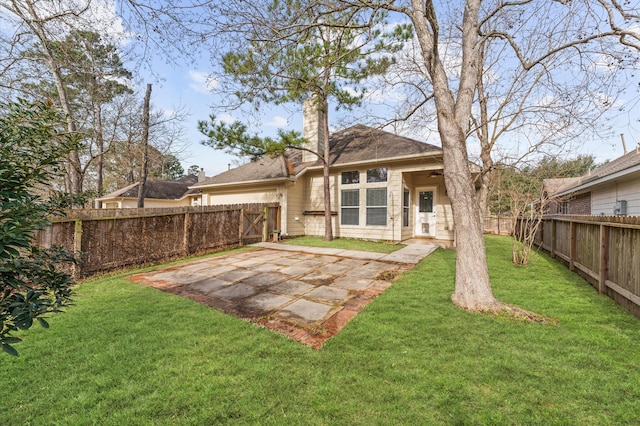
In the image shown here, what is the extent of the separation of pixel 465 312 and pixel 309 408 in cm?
260

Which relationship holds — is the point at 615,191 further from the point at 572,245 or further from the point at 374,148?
the point at 374,148

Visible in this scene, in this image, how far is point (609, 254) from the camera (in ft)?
14.3

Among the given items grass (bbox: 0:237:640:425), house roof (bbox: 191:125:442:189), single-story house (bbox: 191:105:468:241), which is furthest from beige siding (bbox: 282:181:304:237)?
grass (bbox: 0:237:640:425)

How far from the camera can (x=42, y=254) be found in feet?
5.31

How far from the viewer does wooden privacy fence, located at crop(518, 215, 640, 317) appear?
3.59m

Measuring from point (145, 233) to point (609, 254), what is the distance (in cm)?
949

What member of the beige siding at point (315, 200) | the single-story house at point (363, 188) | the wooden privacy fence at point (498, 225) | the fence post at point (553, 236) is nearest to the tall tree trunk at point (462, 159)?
the single-story house at point (363, 188)

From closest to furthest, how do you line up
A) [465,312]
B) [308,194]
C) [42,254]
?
[42,254] → [465,312] → [308,194]

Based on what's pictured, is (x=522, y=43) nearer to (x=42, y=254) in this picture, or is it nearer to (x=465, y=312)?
(x=465, y=312)

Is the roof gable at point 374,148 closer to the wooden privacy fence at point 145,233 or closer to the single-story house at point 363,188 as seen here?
the single-story house at point 363,188

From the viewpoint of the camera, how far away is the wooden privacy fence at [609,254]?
11.8 ft

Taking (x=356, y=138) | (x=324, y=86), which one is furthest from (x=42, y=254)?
(x=356, y=138)

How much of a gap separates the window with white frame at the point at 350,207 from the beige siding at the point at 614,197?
816 cm

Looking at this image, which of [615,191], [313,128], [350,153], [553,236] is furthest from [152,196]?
[615,191]
